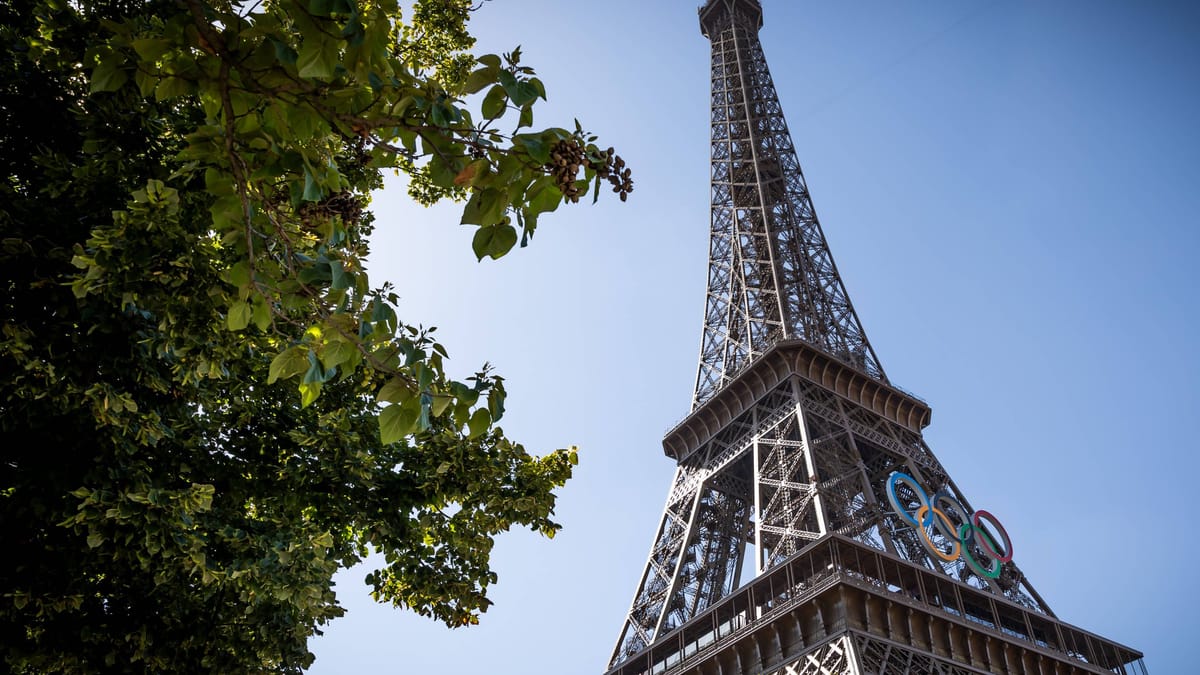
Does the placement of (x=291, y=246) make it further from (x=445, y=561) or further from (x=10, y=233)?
(x=445, y=561)

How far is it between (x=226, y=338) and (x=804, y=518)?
85.2 ft

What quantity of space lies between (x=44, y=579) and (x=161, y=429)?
1429 mm

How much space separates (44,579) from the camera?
588cm

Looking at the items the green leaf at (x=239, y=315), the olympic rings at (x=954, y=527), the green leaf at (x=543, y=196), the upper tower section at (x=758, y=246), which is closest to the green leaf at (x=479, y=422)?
the green leaf at (x=543, y=196)

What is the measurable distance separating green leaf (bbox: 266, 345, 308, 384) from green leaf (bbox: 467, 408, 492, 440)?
0.74 metres

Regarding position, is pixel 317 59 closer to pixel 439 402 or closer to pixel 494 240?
pixel 494 240

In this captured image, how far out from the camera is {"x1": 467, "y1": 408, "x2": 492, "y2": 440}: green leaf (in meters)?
3.44

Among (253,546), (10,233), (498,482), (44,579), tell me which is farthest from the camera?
(498,482)

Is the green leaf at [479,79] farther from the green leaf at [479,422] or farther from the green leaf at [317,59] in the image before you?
the green leaf at [479,422]

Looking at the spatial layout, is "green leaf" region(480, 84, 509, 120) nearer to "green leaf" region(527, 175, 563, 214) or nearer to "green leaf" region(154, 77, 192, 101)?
"green leaf" region(527, 175, 563, 214)

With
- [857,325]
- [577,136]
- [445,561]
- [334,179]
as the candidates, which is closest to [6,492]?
[445,561]

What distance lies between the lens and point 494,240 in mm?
3307

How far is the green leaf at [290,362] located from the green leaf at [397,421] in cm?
42

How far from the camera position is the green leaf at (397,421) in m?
3.28
